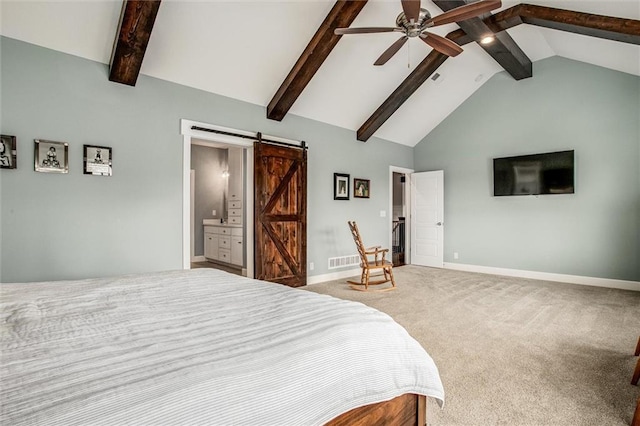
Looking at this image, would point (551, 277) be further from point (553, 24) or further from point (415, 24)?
point (415, 24)

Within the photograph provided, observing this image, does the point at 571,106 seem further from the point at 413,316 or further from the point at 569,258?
the point at 413,316

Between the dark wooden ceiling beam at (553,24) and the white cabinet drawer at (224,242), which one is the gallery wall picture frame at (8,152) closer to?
the white cabinet drawer at (224,242)

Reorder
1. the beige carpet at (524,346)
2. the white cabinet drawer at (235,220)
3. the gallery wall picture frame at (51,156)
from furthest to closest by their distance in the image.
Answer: the white cabinet drawer at (235,220) < the gallery wall picture frame at (51,156) < the beige carpet at (524,346)

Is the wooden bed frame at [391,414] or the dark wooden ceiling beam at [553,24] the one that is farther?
the dark wooden ceiling beam at [553,24]

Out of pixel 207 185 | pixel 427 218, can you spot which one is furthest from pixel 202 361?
pixel 207 185

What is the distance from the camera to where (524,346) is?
2727mm

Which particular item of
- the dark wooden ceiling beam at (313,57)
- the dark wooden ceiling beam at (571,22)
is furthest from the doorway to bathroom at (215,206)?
the dark wooden ceiling beam at (571,22)

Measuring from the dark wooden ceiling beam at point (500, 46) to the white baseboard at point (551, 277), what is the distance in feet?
11.4

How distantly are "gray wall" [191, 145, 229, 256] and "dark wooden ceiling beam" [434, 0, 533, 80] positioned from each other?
228 inches

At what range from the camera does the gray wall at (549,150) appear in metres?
4.84

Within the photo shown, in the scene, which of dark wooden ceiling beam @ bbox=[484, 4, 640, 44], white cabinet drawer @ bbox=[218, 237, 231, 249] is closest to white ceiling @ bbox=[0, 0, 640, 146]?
dark wooden ceiling beam @ bbox=[484, 4, 640, 44]

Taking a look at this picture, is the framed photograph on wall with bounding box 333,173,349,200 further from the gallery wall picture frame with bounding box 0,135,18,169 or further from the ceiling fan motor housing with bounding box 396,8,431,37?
the gallery wall picture frame with bounding box 0,135,18,169

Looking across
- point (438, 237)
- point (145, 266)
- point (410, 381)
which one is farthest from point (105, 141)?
point (438, 237)

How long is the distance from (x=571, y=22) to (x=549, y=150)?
88.5 inches
